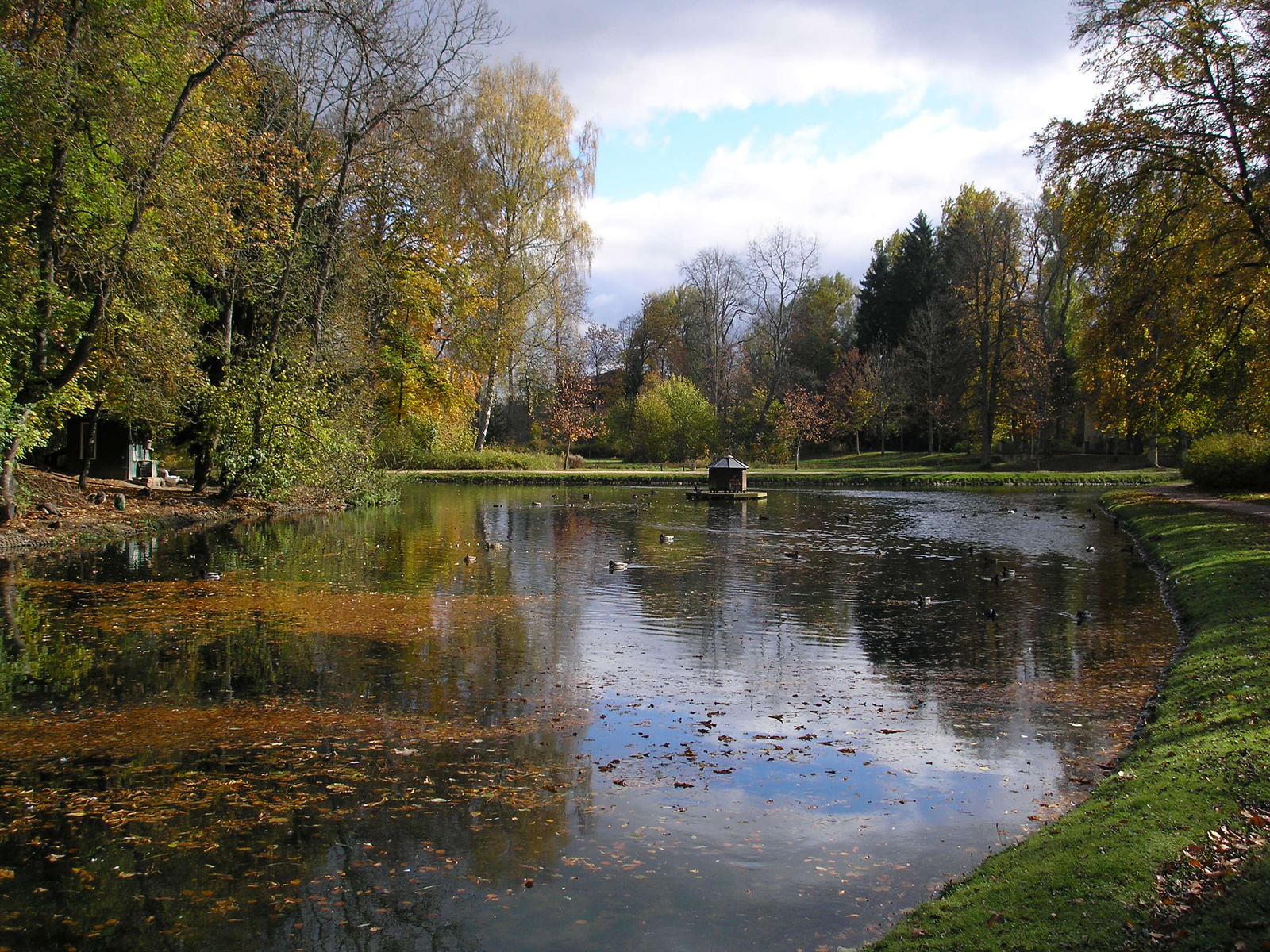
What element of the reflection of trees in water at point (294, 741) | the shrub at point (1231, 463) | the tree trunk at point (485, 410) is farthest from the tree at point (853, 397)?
the reflection of trees in water at point (294, 741)

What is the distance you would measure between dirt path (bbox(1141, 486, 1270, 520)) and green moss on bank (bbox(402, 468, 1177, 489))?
11.3 meters

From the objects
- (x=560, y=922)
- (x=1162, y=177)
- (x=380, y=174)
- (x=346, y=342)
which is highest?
(x=380, y=174)

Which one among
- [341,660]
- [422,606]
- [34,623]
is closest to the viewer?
[341,660]

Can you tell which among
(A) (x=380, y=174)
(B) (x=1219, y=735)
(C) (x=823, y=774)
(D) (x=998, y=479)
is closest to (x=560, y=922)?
(C) (x=823, y=774)

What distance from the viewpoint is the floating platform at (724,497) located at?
34.9 meters

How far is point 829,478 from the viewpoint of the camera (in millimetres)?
48250

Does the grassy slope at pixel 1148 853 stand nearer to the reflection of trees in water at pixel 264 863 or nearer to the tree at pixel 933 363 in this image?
the reflection of trees in water at pixel 264 863

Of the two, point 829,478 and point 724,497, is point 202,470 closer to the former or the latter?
point 724,497

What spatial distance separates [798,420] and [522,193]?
82.4 feet

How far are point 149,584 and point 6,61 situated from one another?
932 centimetres

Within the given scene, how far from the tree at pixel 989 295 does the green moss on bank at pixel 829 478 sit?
6.33 m

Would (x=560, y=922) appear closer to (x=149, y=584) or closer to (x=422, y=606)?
(x=422, y=606)

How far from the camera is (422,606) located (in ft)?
43.6

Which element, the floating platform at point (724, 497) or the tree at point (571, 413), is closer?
the floating platform at point (724, 497)
